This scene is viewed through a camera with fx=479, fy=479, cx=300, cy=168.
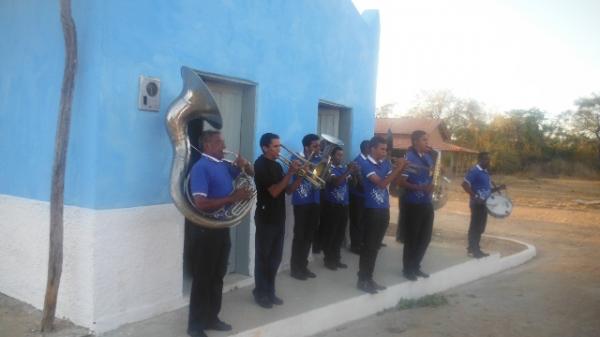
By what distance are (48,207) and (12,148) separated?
0.91 m

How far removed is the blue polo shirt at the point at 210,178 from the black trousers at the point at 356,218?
3634mm

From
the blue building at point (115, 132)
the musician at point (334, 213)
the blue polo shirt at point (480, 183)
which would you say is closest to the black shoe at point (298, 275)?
the blue building at point (115, 132)

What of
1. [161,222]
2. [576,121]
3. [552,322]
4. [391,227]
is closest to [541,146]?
[576,121]

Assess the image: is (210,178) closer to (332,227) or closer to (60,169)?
(60,169)

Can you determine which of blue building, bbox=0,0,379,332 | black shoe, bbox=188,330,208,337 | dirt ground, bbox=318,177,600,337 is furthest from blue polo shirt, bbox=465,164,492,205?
black shoe, bbox=188,330,208,337

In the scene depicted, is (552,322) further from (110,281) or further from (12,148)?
(12,148)

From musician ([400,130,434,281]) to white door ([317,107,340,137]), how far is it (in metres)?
2.14

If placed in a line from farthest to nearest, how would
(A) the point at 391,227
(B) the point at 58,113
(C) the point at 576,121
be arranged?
1. (C) the point at 576,121
2. (A) the point at 391,227
3. (B) the point at 58,113

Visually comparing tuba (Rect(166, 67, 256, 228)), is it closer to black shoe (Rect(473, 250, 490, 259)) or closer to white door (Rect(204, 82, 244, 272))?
white door (Rect(204, 82, 244, 272))

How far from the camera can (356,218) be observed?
24.8ft

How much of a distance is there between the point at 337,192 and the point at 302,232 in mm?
893

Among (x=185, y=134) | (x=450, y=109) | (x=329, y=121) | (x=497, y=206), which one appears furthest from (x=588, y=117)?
(x=185, y=134)

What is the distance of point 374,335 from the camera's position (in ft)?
16.9

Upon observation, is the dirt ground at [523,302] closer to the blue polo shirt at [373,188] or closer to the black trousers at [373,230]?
the black trousers at [373,230]
